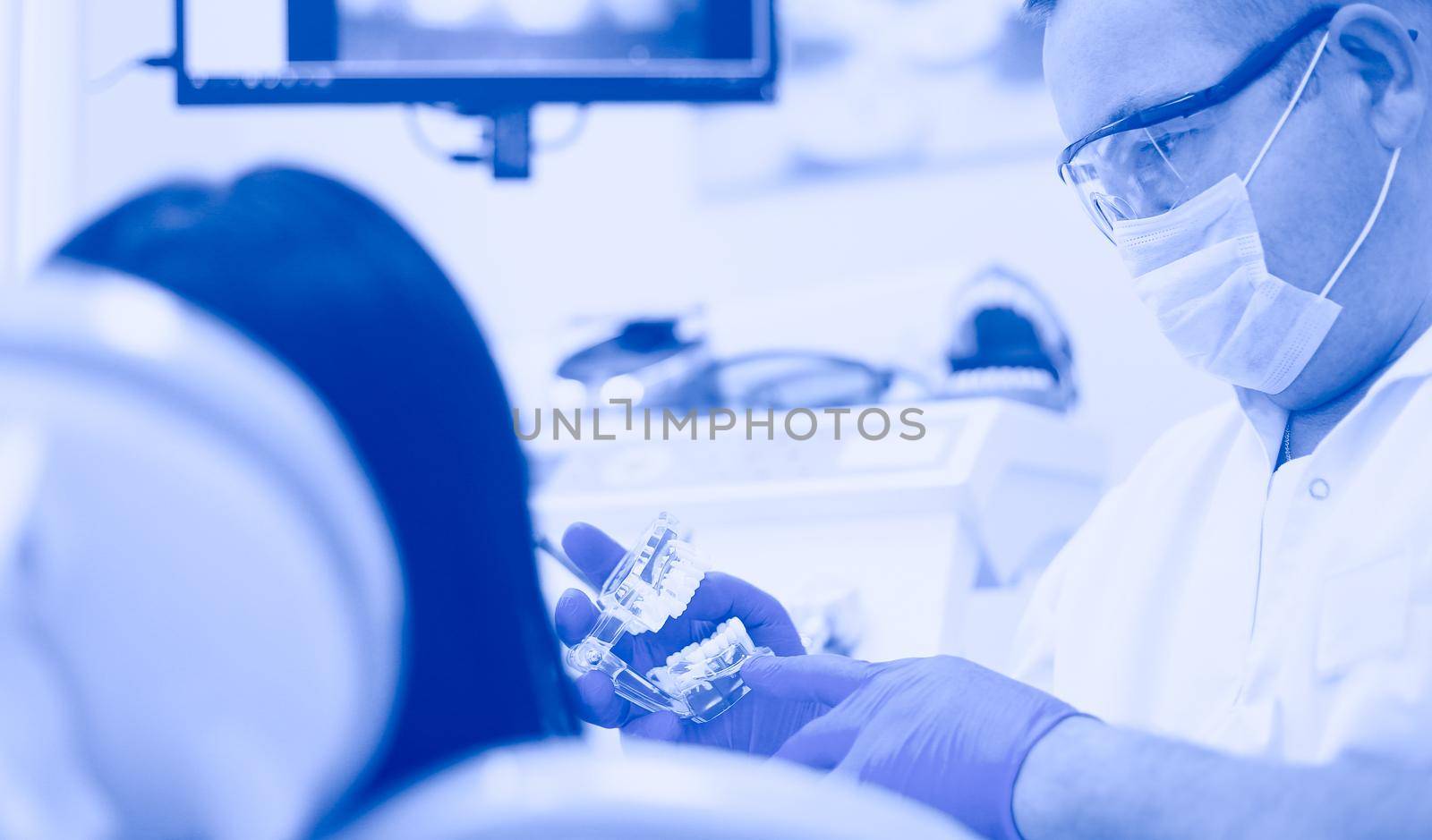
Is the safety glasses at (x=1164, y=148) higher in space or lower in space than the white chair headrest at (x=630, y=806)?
higher

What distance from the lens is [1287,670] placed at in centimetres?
95

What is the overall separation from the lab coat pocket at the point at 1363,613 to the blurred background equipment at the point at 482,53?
964 millimetres

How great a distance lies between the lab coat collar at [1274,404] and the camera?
101 centimetres

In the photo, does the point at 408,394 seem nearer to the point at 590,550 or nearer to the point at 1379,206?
the point at 590,550

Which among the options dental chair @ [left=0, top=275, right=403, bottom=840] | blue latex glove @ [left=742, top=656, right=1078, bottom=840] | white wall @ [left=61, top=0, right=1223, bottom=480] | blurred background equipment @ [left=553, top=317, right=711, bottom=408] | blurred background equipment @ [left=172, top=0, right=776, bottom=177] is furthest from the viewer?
white wall @ [left=61, top=0, right=1223, bottom=480]

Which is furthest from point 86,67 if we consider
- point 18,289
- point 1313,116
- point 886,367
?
point 18,289

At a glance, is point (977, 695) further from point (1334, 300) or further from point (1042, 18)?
point (1042, 18)

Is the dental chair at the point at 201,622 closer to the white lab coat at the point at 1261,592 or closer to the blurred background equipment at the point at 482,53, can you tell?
the white lab coat at the point at 1261,592

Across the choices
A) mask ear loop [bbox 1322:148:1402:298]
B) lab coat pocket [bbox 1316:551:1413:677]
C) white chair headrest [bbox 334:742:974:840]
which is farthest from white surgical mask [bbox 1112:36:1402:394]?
white chair headrest [bbox 334:742:974:840]

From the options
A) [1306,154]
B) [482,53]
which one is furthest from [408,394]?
[482,53]

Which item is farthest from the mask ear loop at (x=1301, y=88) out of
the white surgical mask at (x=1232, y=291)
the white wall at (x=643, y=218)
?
the white wall at (x=643, y=218)

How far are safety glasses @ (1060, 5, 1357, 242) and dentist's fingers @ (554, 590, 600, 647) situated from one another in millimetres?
580

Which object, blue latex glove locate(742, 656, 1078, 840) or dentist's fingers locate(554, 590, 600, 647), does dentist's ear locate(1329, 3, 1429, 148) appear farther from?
dentist's fingers locate(554, 590, 600, 647)

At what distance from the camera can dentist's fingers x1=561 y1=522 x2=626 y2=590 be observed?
1091 mm
